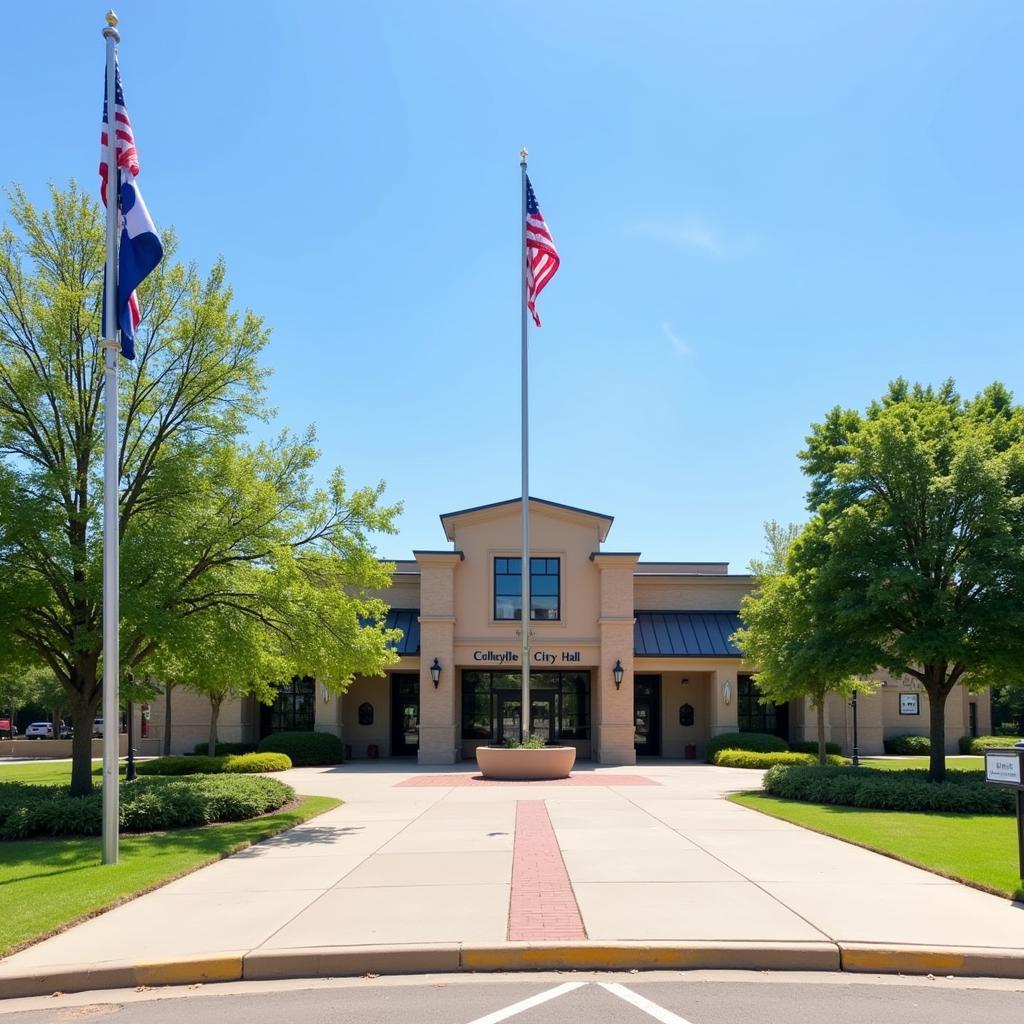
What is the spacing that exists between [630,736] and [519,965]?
82.7ft

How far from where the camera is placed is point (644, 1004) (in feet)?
21.4

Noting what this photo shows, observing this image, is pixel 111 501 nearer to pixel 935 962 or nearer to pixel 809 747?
pixel 935 962

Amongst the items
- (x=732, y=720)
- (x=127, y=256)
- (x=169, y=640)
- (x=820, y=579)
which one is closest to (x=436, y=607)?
(x=732, y=720)

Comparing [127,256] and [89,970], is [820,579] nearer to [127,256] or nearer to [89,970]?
[127,256]

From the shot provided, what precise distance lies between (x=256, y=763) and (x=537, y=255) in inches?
684

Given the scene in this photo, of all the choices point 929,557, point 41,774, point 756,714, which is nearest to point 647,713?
point 756,714

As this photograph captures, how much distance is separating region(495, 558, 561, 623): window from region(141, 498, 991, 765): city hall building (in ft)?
0.17

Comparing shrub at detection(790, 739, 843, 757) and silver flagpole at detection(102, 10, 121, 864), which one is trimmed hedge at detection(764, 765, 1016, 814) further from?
silver flagpole at detection(102, 10, 121, 864)

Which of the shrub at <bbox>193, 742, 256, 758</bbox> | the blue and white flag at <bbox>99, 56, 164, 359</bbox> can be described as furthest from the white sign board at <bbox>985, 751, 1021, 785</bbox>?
the shrub at <bbox>193, 742, 256, 758</bbox>

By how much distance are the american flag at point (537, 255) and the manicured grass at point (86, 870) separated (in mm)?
14218

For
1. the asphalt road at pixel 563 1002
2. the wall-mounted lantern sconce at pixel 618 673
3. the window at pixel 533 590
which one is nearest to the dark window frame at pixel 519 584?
the window at pixel 533 590

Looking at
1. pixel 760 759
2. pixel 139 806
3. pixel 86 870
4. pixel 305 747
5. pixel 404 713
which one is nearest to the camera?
pixel 86 870

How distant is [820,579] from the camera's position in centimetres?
2002

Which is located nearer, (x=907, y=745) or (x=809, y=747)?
(x=809, y=747)
